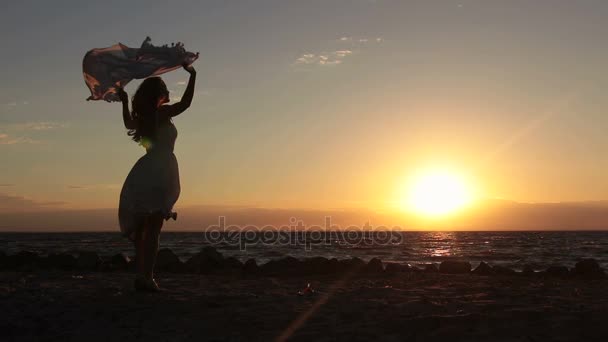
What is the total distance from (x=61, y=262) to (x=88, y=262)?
1.16m

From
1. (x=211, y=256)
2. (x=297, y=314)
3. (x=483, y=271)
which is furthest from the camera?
(x=211, y=256)

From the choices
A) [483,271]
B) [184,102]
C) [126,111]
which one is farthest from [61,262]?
[483,271]

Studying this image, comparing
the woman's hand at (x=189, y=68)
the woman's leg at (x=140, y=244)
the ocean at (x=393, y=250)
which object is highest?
the woman's hand at (x=189, y=68)

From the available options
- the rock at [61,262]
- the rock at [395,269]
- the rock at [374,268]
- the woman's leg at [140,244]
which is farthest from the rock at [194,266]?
the woman's leg at [140,244]

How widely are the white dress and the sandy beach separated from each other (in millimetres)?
832

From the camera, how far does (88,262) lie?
477 inches

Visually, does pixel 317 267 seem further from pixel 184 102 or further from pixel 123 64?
pixel 123 64

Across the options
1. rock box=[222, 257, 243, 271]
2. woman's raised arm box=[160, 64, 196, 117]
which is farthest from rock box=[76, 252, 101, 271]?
woman's raised arm box=[160, 64, 196, 117]

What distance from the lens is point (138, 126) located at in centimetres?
599

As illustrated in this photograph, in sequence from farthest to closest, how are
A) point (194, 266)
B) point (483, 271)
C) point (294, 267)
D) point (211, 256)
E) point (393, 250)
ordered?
point (393, 250), point (211, 256), point (483, 271), point (294, 267), point (194, 266)

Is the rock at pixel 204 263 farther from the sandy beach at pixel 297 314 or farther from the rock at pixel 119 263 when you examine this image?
the sandy beach at pixel 297 314

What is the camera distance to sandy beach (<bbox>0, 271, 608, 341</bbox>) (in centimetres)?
438

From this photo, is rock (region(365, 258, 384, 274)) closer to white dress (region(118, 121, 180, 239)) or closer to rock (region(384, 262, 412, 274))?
rock (region(384, 262, 412, 274))

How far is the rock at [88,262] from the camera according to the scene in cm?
1200
